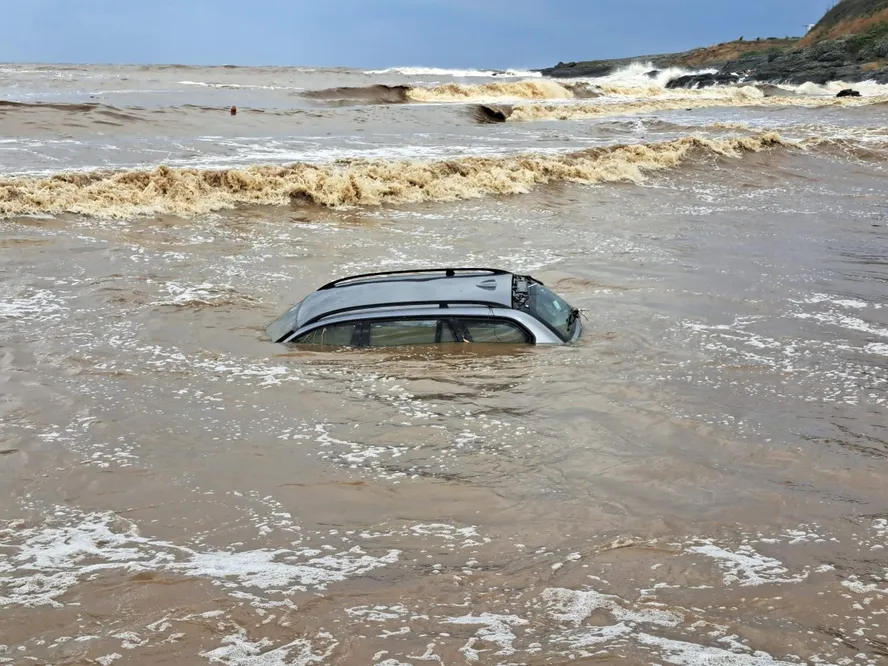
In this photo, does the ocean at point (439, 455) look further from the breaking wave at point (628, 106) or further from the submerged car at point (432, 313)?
the breaking wave at point (628, 106)

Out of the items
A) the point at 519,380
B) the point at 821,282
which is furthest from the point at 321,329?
the point at 821,282

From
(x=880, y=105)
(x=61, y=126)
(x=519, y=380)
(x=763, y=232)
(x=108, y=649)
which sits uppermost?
(x=880, y=105)

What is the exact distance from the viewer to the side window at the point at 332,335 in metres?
8.12

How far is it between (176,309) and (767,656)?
8.58 m

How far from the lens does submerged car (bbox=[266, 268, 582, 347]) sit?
25.9 feet

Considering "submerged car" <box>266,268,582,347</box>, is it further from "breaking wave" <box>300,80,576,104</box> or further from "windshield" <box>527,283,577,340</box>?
"breaking wave" <box>300,80,576,104</box>

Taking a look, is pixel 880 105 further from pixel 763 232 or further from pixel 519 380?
pixel 519 380

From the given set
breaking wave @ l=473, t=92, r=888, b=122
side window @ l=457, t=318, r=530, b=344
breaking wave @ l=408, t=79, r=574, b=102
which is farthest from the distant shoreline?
side window @ l=457, t=318, r=530, b=344

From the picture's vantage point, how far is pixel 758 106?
53281 mm

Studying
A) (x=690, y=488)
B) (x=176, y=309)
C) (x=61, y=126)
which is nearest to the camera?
(x=690, y=488)

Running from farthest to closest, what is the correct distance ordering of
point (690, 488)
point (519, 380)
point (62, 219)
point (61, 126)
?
1. point (61, 126)
2. point (62, 219)
3. point (519, 380)
4. point (690, 488)

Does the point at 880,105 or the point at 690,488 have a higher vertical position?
the point at 880,105

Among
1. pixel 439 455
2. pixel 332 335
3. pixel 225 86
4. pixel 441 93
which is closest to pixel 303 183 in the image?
pixel 332 335

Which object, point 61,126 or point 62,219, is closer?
point 62,219
